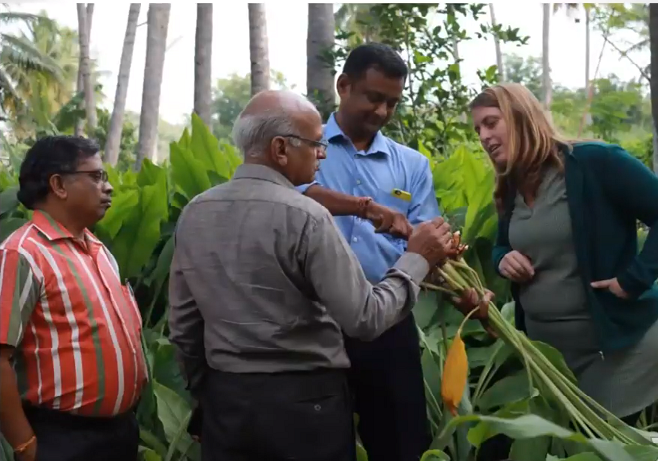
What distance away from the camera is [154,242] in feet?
8.63

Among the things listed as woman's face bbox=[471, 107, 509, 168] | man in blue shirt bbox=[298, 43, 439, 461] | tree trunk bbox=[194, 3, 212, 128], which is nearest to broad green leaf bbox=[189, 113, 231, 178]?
man in blue shirt bbox=[298, 43, 439, 461]

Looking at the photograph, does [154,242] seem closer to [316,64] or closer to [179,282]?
[179,282]

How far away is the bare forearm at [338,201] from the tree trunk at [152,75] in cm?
701

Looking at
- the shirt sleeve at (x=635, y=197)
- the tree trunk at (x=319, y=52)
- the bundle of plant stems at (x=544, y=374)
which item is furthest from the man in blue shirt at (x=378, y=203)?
the tree trunk at (x=319, y=52)

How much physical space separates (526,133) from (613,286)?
1.49 ft

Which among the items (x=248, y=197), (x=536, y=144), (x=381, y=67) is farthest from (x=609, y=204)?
(x=248, y=197)

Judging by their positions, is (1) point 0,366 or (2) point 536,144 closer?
(1) point 0,366

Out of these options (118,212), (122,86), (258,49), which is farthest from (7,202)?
(122,86)

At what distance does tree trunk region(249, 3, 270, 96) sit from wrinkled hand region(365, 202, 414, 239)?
3.96 m

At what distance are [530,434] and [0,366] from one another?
1.14 meters

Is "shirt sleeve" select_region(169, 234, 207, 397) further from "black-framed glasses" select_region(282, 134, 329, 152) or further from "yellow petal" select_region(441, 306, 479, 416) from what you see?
"yellow petal" select_region(441, 306, 479, 416)

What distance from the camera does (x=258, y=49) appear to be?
19.3 ft

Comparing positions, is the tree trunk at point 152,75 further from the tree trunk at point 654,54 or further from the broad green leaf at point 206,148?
the tree trunk at point 654,54

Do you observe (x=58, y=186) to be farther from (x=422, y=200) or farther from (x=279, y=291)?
(x=422, y=200)
